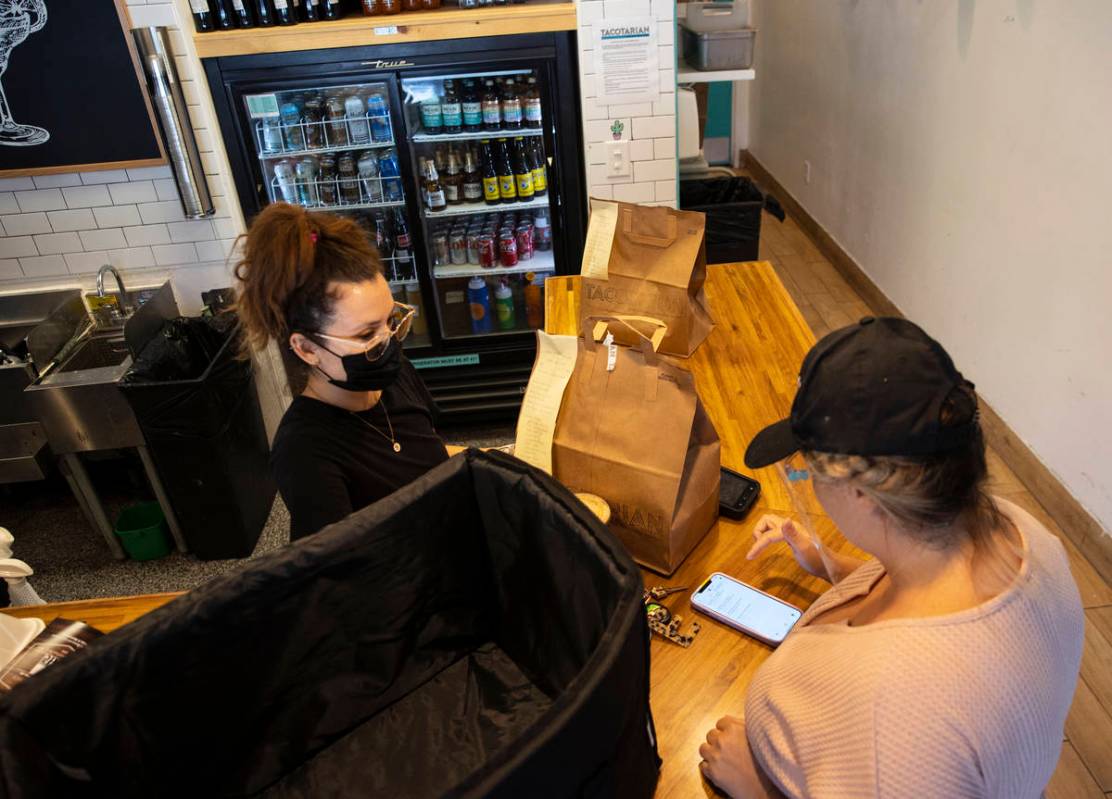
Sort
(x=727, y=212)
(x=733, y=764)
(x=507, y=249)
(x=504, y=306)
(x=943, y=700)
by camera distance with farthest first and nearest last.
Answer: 1. (x=504, y=306)
2. (x=727, y=212)
3. (x=507, y=249)
4. (x=733, y=764)
5. (x=943, y=700)

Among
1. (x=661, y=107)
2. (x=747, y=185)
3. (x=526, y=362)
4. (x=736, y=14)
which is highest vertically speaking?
(x=736, y=14)

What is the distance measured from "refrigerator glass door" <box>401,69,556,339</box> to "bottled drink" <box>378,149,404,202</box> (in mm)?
98

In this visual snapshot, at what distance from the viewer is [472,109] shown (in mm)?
3463

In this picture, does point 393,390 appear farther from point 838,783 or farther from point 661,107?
point 661,107

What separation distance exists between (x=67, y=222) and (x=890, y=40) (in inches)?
158

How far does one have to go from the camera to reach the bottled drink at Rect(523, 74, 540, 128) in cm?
346

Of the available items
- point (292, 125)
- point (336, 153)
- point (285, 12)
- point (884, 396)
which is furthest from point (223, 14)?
point (884, 396)

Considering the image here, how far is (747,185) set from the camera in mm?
4219

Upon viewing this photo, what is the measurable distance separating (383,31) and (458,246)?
1.08 meters

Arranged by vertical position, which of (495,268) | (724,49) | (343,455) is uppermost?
(724,49)

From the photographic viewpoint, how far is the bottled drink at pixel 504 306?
4066 mm

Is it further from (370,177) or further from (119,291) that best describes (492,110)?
(119,291)

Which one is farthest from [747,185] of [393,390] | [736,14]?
[393,390]

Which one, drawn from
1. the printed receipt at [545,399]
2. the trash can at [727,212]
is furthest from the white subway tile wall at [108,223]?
the printed receipt at [545,399]
